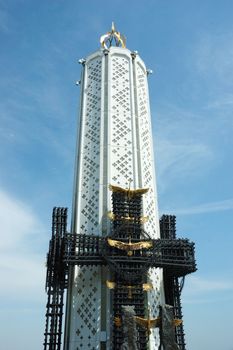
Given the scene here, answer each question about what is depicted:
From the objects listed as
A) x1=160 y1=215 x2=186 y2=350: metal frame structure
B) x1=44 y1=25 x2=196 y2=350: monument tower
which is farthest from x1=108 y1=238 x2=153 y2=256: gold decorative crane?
x1=160 y1=215 x2=186 y2=350: metal frame structure

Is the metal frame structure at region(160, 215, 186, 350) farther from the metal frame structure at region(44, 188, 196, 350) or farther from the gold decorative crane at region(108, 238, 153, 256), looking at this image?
the gold decorative crane at region(108, 238, 153, 256)

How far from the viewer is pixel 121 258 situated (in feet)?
66.5

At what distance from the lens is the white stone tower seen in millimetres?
20266

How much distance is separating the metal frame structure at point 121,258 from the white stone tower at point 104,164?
803 millimetres

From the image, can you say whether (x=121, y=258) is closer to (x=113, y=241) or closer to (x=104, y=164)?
(x=113, y=241)

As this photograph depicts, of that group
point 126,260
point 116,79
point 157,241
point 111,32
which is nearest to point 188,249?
point 157,241

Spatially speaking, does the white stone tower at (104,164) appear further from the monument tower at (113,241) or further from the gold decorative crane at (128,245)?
the gold decorative crane at (128,245)

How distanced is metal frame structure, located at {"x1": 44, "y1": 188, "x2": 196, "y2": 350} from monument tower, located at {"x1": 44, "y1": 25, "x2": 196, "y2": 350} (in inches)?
2.1

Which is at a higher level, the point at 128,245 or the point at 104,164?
the point at 104,164

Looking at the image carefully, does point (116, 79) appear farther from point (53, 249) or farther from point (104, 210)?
point (53, 249)

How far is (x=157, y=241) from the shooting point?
21375mm

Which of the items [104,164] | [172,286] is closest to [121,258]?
[172,286]

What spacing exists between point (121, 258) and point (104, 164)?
22.0 ft

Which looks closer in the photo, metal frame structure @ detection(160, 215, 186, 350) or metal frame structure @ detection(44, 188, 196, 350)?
metal frame structure @ detection(44, 188, 196, 350)
